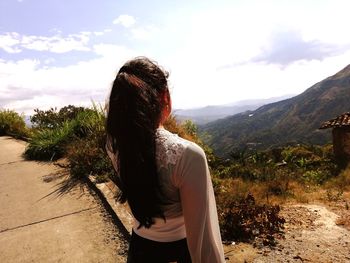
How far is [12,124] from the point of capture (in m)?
16.1

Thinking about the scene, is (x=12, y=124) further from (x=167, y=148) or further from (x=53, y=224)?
(x=167, y=148)

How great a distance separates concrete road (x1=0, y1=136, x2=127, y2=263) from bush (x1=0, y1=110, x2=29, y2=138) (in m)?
7.17

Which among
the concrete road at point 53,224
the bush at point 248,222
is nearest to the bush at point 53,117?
the concrete road at point 53,224

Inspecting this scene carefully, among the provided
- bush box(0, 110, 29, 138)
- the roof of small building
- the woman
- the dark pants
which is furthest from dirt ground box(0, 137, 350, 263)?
the roof of small building

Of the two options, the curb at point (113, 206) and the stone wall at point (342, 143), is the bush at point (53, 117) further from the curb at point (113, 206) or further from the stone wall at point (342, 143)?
the stone wall at point (342, 143)

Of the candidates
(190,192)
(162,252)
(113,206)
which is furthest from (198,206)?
(113,206)

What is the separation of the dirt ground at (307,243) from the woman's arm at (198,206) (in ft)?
9.54

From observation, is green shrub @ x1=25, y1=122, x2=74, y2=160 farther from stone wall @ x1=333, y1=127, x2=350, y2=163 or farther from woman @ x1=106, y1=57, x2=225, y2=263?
stone wall @ x1=333, y1=127, x2=350, y2=163

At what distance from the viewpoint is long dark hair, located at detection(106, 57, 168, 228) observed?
1.63 meters

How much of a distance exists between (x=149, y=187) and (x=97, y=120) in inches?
308

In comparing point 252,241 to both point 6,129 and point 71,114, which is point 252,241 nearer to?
point 71,114

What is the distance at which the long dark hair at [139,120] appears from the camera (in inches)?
64.3

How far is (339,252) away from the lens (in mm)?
4668

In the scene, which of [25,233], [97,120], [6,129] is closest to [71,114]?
[97,120]
